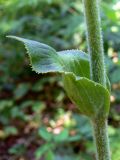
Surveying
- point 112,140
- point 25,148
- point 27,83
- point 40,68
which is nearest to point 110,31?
point 112,140

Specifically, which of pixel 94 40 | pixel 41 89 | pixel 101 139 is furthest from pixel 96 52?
pixel 41 89

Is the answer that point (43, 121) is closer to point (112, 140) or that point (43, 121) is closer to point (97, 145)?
point (112, 140)

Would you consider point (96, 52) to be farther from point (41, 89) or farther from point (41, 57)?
point (41, 89)

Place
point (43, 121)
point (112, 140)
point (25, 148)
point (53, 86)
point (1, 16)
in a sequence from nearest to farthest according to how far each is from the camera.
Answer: point (112, 140) → point (25, 148) → point (43, 121) → point (53, 86) → point (1, 16)

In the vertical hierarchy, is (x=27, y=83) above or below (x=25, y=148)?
above

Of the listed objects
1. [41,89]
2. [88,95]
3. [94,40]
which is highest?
[94,40]
